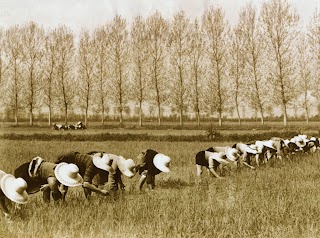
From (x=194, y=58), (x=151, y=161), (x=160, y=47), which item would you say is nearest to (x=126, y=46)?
(x=160, y=47)

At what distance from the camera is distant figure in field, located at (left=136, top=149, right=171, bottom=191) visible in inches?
331

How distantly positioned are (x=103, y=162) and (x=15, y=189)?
2.30 metres

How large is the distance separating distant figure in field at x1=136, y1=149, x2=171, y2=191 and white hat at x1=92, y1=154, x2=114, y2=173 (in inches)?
48.1

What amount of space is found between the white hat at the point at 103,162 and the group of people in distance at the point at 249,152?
3263 mm

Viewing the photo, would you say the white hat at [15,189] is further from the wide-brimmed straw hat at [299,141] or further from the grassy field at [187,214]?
the wide-brimmed straw hat at [299,141]

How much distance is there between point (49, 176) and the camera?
6.39 meters

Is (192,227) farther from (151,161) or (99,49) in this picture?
(99,49)

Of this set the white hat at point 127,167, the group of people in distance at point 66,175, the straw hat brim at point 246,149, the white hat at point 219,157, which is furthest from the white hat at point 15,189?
the straw hat brim at point 246,149

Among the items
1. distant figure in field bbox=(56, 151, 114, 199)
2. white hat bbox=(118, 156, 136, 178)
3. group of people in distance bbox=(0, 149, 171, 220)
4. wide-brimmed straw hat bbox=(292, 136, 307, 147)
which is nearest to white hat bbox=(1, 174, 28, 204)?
group of people in distance bbox=(0, 149, 171, 220)

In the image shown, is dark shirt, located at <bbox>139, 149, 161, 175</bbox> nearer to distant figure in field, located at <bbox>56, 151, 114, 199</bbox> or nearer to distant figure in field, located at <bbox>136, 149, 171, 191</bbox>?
distant figure in field, located at <bbox>136, 149, 171, 191</bbox>

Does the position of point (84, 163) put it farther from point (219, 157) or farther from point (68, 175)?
point (219, 157)

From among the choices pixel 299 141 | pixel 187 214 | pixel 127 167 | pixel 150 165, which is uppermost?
pixel 127 167

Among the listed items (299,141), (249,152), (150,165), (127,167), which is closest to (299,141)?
(299,141)

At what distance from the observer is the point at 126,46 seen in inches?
1551
